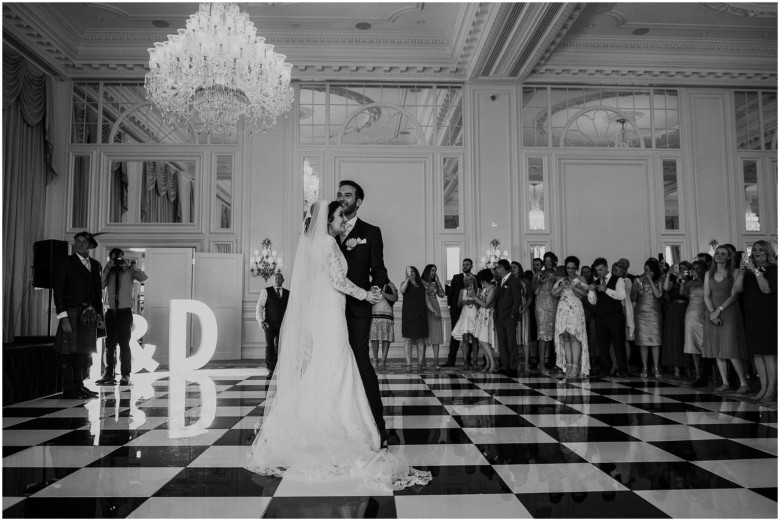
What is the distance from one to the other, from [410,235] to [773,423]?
7150 millimetres

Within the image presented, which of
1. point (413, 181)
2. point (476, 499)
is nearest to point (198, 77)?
point (413, 181)

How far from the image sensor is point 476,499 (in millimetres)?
2365

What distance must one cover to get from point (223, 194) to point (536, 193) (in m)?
5.66

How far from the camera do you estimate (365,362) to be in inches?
129

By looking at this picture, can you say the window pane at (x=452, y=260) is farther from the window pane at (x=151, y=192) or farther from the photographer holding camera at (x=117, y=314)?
the photographer holding camera at (x=117, y=314)

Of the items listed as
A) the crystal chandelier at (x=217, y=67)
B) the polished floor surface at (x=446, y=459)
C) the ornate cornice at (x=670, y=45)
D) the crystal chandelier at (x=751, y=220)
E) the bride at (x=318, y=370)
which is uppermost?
the ornate cornice at (x=670, y=45)

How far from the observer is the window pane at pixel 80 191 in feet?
33.7

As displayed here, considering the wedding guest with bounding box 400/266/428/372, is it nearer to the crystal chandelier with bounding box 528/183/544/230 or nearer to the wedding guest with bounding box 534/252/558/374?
the wedding guest with bounding box 534/252/558/374

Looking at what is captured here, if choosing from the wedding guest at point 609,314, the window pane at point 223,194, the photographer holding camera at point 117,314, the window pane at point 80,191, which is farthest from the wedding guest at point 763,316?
the window pane at point 80,191

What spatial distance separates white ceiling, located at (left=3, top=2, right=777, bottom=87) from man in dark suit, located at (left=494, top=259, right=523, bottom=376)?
3.87 m

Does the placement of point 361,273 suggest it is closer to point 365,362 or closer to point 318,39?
point 365,362

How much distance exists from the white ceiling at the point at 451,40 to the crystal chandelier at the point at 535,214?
215 centimetres

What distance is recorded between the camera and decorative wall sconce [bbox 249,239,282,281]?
999cm

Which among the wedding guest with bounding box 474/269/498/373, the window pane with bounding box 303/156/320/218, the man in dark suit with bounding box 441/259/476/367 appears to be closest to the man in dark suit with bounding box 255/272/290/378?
the man in dark suit with bounding box 441/259/476/367
